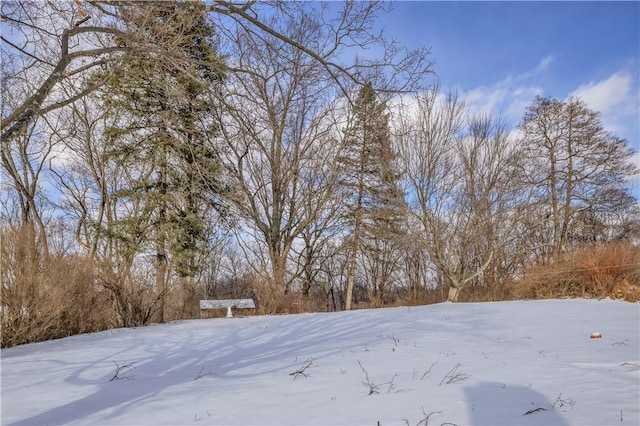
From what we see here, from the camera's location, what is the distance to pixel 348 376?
3.36 meters

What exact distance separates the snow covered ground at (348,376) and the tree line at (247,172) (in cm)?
220

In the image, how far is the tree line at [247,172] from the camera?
427cm

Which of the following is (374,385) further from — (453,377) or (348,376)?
(453,377)

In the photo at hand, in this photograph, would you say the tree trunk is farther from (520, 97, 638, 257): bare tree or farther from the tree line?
(520, 97, 638, 257): bare tree

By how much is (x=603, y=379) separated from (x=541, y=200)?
Result: 13.6 metres

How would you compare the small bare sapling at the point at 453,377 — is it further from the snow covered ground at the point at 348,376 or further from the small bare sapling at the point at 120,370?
the small bare sapling at the point at 120,370

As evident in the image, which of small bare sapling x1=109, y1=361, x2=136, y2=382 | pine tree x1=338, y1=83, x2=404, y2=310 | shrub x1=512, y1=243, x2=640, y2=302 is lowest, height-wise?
small bare sapling x1=109, y1=361, x2=136, y2=382

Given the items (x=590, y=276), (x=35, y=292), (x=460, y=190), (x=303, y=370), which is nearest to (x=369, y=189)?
Result: (x=460, y=190)

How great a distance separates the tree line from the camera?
4270 mm

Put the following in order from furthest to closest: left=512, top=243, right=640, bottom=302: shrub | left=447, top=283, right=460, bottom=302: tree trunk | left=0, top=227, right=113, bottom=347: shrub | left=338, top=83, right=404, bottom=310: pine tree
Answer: left=338, top=83, right=404, bottom=310: pine tree → left=447, top=283, right=460, bottom=302: tree trunk → left=512, top=243, right=640, bottom=302: shrub → left=0, top=227, right=113, bottom=347: shrub

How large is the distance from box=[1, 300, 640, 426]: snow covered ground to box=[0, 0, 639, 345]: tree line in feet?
7.20

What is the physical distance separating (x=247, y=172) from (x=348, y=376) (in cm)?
1259

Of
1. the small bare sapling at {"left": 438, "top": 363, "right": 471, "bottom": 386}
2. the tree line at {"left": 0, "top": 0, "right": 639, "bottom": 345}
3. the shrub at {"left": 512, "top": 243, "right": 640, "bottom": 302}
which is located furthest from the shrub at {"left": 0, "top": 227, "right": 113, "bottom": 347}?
the shrub at {"left": 512, "top": 243, "right": 640, "bottom": 302}

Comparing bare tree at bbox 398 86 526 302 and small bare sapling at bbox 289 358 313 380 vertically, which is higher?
bare tree at bbox 398 86 526 302
